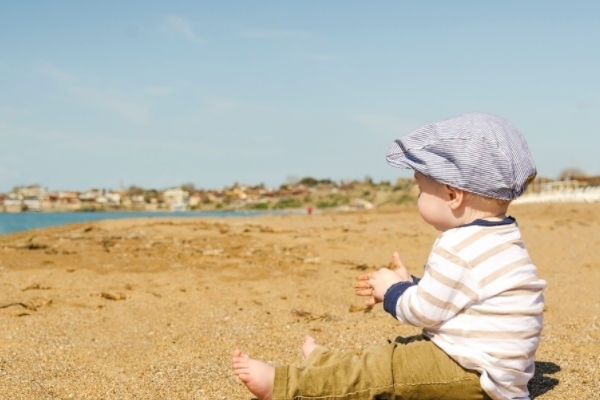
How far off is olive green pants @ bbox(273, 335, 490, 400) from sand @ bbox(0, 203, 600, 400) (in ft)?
1.45

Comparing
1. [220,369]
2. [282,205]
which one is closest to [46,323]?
[220,369]

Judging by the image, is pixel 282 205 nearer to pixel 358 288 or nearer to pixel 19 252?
pixel 19 252

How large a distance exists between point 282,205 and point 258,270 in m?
36.2

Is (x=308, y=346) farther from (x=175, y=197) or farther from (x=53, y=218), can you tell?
(x=175, y=197)

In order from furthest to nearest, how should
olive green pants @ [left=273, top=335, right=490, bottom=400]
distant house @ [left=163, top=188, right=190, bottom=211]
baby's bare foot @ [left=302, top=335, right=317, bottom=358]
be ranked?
distant house @ [left=163, top=188, right=190, bottom=211] → baby's bare foot @ [left=302, top=335, right=317, bottom=358] → olive green pants @ [left=273, top=335, right=490, bottom=400]

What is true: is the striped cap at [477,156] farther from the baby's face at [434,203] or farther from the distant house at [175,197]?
the distant house at [175,197]

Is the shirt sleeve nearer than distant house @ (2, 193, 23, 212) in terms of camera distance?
Yes

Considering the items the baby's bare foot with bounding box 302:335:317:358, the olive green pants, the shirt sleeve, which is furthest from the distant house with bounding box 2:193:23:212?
the shirt sleeve

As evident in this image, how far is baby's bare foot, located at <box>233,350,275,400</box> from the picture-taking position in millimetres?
2205

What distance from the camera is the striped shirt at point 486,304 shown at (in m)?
2.03

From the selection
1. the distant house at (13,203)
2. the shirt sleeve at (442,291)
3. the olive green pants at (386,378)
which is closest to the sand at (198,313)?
the olive green pants at (386,378)

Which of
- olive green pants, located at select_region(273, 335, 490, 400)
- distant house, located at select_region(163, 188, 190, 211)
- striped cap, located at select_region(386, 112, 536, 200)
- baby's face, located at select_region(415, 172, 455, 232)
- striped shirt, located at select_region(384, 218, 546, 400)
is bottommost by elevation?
distant house, located at select_region(163, 188, 190, 211)

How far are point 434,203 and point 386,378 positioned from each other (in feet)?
2.06

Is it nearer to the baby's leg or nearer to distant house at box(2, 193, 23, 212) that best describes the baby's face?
the baby's leg
